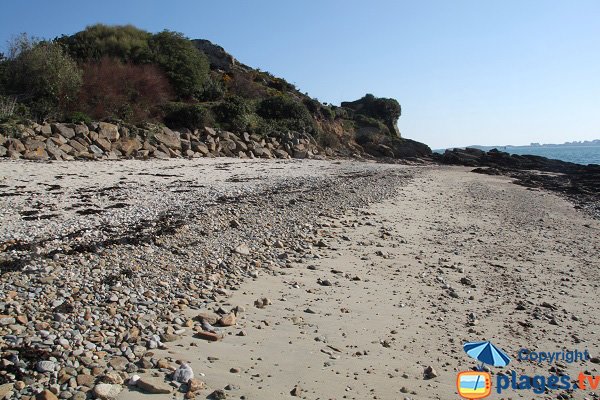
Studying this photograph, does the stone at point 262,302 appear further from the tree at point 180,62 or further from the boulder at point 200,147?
the tree at point 180,62

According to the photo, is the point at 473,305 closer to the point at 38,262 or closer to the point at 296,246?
the point at 296,246

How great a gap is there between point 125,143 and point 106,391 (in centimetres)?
1589

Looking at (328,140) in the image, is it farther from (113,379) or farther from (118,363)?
(113,379)

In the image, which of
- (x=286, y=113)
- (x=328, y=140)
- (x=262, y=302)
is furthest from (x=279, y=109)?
(x=262, y=302)

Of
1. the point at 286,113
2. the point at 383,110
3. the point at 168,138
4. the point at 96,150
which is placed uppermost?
the point at 383,110

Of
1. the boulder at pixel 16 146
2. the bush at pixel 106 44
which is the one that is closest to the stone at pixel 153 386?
the boulder at pixel 16 146

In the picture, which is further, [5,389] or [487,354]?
[487,354]

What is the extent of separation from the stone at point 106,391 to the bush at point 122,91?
18168 mm

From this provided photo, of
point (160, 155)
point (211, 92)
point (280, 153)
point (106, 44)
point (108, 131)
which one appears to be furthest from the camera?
point (211, 92)

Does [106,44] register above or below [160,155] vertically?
above

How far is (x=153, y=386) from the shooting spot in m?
3.30

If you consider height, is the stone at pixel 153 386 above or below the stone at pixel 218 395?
above

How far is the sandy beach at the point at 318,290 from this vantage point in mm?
3764

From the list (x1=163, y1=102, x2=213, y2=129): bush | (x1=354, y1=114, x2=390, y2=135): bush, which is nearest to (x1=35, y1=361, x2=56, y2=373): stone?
(x1=163, y1=102, x2=213, y2=129): bush
